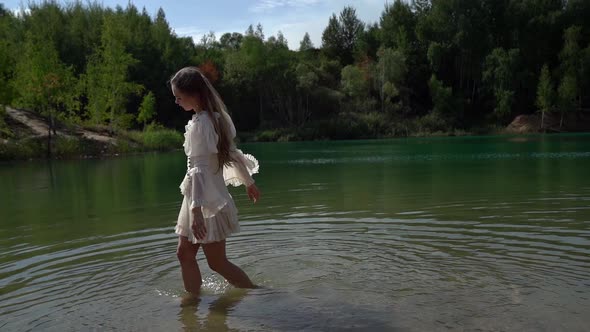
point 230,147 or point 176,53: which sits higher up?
point 176,53

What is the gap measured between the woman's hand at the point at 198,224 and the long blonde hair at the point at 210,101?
47 centimetres

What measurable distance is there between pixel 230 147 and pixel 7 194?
12001 mm

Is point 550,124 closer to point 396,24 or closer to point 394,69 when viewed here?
point 394,69

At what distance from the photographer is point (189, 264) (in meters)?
4.88

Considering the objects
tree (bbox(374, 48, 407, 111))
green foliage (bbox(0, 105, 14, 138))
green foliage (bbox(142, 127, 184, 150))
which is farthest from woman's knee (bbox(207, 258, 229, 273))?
tree (bbox(374, 48, 407, 111))

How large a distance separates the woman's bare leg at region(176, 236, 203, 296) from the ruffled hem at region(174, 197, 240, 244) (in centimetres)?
14

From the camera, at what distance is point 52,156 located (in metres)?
32.3

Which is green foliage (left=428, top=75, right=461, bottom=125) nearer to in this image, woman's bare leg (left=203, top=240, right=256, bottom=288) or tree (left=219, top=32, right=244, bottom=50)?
tree (left=219, top=32, right=244, bottom=50)

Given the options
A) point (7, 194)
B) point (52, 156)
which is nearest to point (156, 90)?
point (52, 156)

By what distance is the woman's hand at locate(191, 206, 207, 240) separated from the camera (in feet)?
14.4

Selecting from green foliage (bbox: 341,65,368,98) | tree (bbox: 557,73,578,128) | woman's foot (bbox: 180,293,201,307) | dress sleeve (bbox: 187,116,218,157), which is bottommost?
woman's foot (bbox: 180,293,201,307)

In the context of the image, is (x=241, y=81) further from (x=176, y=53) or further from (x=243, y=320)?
(x=243, y=320)

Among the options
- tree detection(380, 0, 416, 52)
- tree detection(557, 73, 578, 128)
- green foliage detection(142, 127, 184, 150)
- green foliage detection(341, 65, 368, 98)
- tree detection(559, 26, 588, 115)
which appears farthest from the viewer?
tree detection(380, 0, 416, 52)

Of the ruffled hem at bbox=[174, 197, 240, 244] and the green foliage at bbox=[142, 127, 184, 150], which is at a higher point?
the green foliage at bbox=[142, 127, 184, 150]
